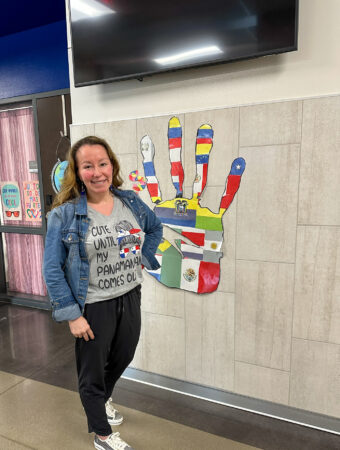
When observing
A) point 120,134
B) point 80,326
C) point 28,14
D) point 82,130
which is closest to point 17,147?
point 28,14

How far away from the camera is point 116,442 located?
1.55m

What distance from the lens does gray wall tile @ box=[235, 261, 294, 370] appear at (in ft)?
5.64

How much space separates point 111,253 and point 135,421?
1.00 meters

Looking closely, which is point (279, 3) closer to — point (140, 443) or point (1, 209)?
point (140, 443)

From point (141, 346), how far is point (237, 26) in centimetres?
190

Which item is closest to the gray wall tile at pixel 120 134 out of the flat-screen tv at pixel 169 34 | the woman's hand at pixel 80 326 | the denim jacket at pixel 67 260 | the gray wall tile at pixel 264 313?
the flat-screen tv at pixel 169 34

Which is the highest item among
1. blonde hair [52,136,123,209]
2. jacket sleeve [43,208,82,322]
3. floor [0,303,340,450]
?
blonde hair [52,136,123,209]

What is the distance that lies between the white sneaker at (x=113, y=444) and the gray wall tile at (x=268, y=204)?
3.52 ft

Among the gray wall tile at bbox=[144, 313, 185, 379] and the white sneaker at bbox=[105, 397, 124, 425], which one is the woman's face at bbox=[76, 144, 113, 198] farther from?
the white sneaker at bbox=[105, 397, 124, 425]

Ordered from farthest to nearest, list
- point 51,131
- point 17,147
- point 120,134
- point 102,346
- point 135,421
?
point 17,147 < point 51,131 < point 120,134 < point 135,421 < point 102,346

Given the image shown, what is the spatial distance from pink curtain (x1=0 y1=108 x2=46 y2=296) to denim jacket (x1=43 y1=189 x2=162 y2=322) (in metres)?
2.28

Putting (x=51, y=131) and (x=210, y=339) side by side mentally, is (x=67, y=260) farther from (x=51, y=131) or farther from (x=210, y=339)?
(x=51, y=131)

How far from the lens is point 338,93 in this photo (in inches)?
59.1

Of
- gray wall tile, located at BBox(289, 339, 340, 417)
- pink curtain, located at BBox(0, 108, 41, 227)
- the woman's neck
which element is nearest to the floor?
gray wall tile, located at BBox(289, 339, 340, 417)
